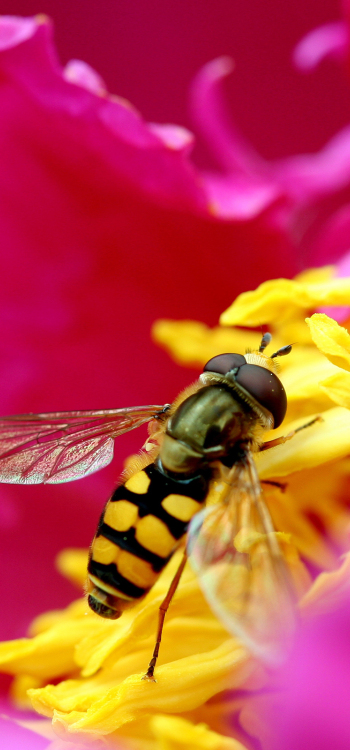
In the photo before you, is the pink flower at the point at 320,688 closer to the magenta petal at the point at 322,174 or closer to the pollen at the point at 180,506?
the pollen at the point at 180,506

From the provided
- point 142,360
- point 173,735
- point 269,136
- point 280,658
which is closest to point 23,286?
point 142,360

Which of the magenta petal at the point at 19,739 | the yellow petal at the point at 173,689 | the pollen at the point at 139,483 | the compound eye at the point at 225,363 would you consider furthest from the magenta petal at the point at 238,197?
the magenta petal at the point at 19,739

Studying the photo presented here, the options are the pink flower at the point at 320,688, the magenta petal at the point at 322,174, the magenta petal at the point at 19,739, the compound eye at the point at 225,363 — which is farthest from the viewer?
the magenta petal at the point at 322,174

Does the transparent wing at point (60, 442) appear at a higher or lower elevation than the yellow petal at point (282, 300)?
lower

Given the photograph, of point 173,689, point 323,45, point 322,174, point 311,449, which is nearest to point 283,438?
point 311,449

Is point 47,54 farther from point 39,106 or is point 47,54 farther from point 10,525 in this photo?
point 10,525

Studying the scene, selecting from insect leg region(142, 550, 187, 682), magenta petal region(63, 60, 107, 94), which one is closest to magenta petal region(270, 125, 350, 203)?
magenta petal region(63, 60, 107, 94)

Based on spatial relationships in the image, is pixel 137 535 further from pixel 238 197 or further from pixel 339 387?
pixel 238 197
